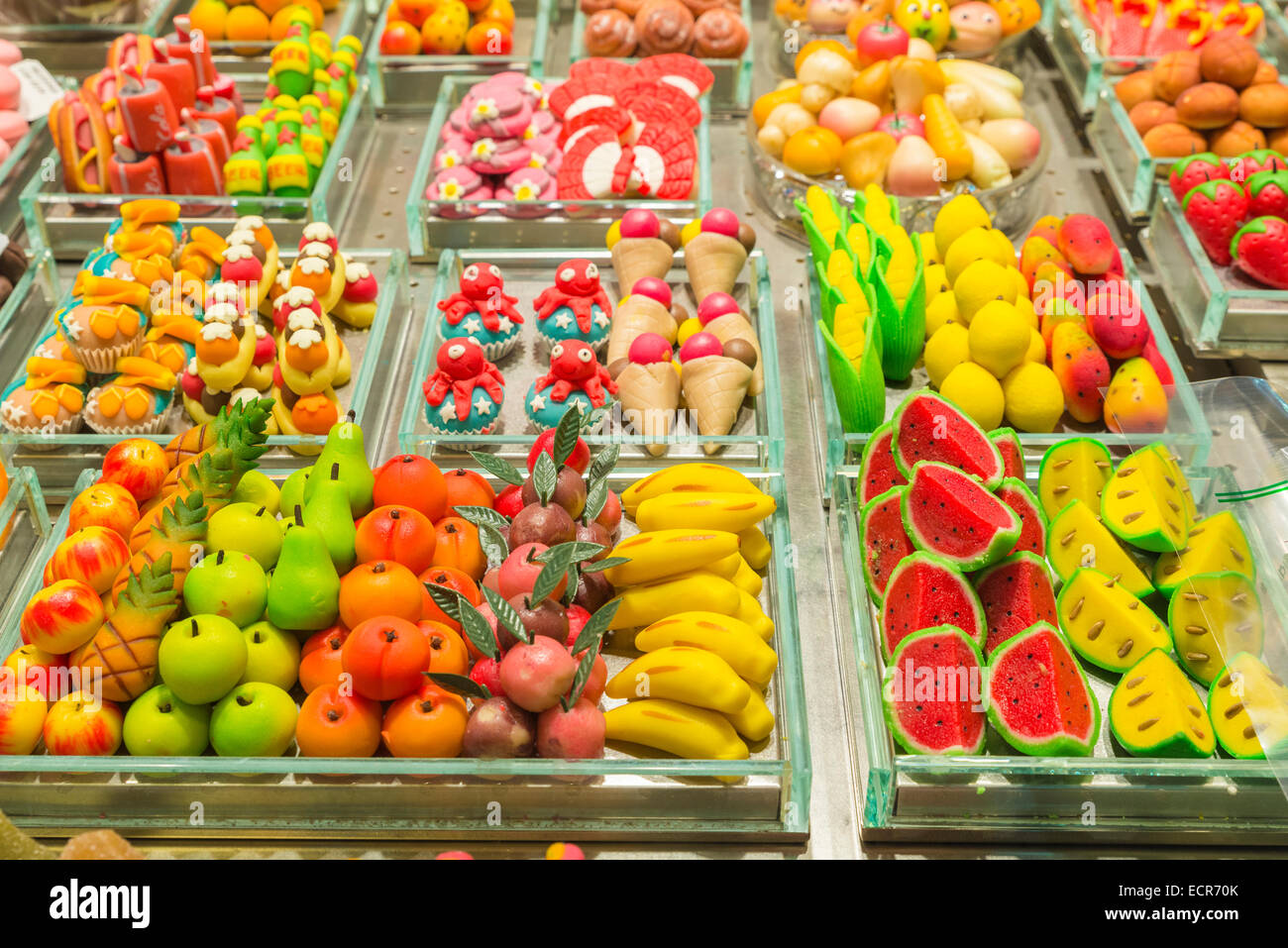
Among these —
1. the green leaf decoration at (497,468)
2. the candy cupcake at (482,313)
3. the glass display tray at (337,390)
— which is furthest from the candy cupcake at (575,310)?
the green leaf decoration at (497,468)

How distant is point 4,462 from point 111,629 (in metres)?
0.80

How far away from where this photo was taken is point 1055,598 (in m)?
1.90

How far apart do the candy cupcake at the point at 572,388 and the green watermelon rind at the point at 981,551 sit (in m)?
0.63

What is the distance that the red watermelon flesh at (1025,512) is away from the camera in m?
1.93

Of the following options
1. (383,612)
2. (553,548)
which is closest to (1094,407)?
(553,548)

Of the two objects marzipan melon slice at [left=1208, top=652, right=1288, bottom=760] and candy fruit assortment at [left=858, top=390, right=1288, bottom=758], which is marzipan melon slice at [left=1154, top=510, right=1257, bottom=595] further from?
marzipan melon slice at [left=1208, top=652, right=1288, bottom=760]

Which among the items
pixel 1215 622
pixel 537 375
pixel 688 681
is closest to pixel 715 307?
pixel 537 375

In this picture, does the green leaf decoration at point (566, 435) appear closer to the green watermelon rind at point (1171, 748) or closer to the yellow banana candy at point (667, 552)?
the yellow banana candy at point (667, 552)

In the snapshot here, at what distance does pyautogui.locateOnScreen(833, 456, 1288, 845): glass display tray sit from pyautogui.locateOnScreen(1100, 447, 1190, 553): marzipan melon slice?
0.40m

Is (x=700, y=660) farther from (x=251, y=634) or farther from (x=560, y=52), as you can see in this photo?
(x=560, y=52)

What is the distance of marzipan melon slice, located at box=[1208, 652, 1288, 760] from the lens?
165cm

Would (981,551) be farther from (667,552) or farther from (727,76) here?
(727,76)

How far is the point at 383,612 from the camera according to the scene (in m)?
1.68

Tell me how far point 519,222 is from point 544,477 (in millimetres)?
1206
